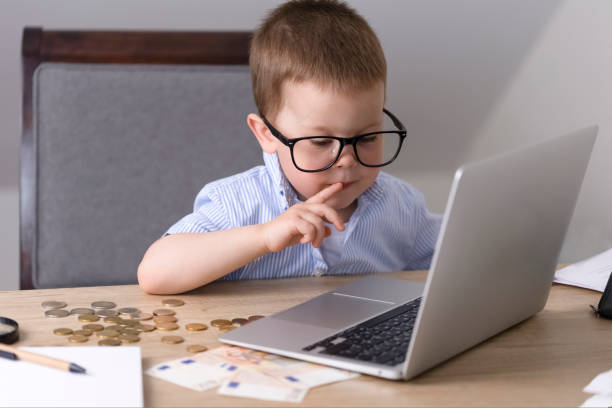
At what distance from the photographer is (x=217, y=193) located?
1294 millimetres

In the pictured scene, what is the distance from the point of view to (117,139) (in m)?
1.61

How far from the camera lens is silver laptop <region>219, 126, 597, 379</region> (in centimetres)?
73

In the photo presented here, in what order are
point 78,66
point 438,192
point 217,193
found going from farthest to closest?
1. point 438,192
2. point 78,66
3. point 217,193

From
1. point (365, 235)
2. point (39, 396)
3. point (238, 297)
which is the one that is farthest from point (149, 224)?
point (39, 396)

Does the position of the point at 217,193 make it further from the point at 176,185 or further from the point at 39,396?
the point at 39,396

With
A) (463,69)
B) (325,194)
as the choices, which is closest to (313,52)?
(325,194)

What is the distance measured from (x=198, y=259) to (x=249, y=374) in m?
0.34

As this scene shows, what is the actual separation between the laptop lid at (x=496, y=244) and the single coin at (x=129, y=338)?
31cm

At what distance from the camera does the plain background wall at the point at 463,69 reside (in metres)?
1.92

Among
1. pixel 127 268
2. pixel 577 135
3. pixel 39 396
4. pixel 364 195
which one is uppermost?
pixel 577 135

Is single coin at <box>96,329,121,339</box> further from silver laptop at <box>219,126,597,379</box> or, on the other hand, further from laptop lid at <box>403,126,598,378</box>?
laptop lid at <box>403,126,598,378</box>

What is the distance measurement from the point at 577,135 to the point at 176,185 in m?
0.97

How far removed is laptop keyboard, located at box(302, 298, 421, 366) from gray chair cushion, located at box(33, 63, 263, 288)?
0.82 m

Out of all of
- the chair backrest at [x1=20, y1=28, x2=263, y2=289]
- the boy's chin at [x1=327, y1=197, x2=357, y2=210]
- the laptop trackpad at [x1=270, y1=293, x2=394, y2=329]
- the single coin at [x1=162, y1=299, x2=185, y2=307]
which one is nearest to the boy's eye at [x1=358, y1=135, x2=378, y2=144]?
the boy's chin at [x1=327, y1=197, x2=357, y2=210]
